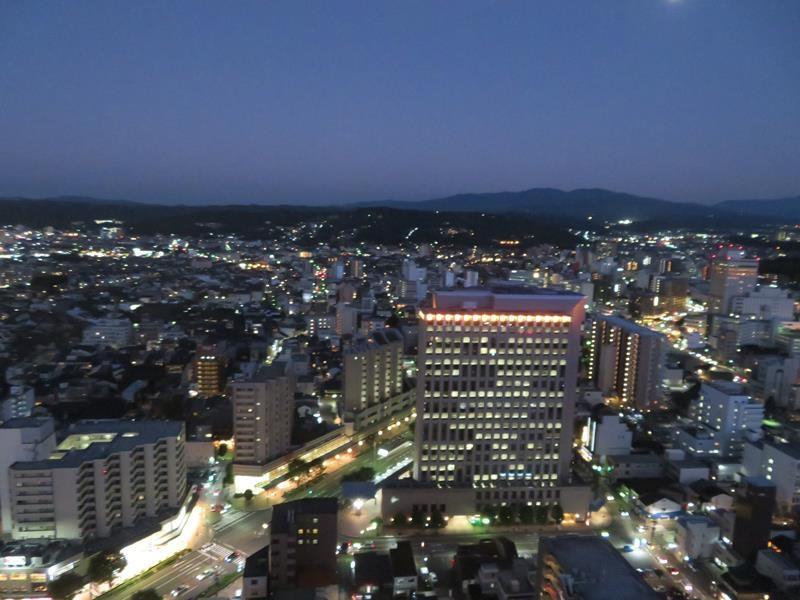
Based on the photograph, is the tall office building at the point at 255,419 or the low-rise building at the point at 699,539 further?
the tall office building at the point at 255,419

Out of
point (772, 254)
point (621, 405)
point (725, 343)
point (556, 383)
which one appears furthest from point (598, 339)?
point (772, 254)

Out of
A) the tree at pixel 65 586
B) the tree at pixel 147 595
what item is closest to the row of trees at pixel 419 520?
the tree at pixel 147 595

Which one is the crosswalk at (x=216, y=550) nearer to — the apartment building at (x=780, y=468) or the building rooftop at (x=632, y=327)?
the apartment building at (x=780, y=468)

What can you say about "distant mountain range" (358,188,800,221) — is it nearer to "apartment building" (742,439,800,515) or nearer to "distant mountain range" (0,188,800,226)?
"distant mountain range" (0,188,800,226)

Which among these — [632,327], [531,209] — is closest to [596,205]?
[531,209]

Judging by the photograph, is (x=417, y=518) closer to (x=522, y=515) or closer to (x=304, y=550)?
(x=522, y=515)

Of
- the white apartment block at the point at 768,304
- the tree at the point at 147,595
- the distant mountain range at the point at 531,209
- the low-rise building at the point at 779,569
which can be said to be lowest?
the tree at the point at 147,595
